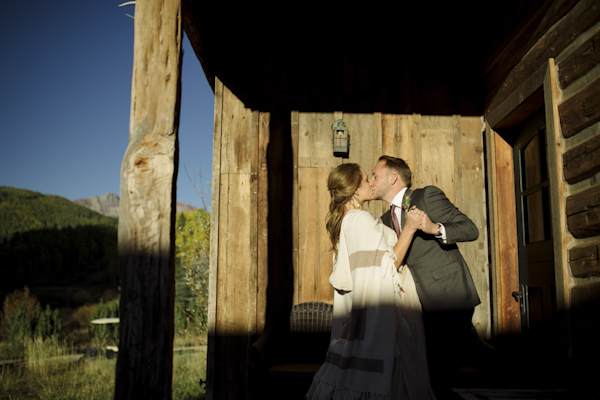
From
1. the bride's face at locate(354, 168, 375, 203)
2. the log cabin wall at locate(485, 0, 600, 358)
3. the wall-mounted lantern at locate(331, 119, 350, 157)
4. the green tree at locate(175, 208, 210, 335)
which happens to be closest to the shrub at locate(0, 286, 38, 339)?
the green tree at locate(175, 208, 210, 335)

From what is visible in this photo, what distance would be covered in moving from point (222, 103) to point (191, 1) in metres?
1.05

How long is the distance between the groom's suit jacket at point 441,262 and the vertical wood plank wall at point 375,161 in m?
1.48

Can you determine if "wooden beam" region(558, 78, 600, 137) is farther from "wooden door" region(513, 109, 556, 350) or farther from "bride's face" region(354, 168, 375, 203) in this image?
"bride's face" region(354, 168, 375, 203)

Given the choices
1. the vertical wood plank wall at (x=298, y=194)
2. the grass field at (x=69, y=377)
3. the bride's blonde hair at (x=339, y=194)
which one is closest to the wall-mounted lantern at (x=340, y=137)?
the vertical wood plank wall at (x=298, y=194)

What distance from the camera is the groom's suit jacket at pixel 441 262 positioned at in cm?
236

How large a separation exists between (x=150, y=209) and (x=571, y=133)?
251 cm

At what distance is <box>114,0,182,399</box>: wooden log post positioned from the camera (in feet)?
6.04

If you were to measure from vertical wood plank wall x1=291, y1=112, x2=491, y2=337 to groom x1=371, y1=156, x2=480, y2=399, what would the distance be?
4.92 feet

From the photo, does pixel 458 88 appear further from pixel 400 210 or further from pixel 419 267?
pixel 419 267

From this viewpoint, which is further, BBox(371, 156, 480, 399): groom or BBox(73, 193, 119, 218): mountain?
BBox(73, 193, 119, 218): mountain

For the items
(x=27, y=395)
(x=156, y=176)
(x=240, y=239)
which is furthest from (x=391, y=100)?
(x=27, y=395)

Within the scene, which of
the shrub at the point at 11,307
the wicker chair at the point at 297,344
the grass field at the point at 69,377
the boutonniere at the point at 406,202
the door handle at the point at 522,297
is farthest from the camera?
the shrub at the point at 11,307

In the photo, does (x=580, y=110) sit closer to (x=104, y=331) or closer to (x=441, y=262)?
(x=441, y=262)

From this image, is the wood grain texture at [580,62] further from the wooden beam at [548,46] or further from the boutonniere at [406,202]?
the boutonniere at [406,202]
